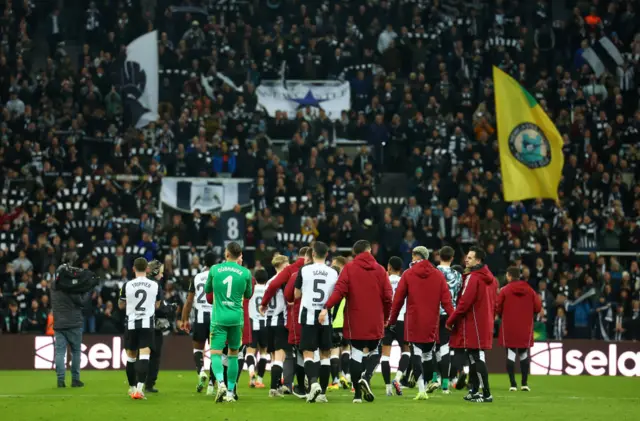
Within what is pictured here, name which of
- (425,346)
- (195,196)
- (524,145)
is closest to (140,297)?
(425,346)

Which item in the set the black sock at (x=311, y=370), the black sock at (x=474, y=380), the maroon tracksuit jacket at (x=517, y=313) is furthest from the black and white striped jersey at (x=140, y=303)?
the maroon tracksuit jacket at (x=517, y=313)

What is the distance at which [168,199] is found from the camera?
34000mm

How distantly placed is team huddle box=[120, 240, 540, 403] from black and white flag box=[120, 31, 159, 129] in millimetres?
16319

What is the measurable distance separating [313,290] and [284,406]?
173 centimetres

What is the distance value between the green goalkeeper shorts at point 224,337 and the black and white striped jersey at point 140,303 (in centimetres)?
152

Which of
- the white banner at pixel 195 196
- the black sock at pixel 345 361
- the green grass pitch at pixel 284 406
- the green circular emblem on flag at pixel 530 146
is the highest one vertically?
the green circular emblem on flag at pixel 530 146

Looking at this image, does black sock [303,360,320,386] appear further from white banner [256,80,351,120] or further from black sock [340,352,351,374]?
white banner [256,80,351,120]

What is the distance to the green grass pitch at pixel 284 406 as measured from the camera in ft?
53.3

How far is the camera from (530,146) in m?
34.6

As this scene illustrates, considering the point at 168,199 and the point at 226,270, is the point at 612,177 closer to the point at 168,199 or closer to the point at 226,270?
the point at 168,199

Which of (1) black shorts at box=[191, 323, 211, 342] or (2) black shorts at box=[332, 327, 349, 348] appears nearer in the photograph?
(2) black shorts at box=[332, 327, 349, 348]

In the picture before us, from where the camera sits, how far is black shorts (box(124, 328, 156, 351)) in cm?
1877

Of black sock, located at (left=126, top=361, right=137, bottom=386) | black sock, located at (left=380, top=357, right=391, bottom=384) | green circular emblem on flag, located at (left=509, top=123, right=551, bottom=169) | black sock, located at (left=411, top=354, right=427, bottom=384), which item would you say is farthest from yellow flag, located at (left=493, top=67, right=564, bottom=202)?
black sock, located at (left=126, top=361, right=137, bottom=386)

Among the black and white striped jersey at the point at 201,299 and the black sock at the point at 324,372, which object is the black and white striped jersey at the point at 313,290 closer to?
the black sock at the point at 324,372
